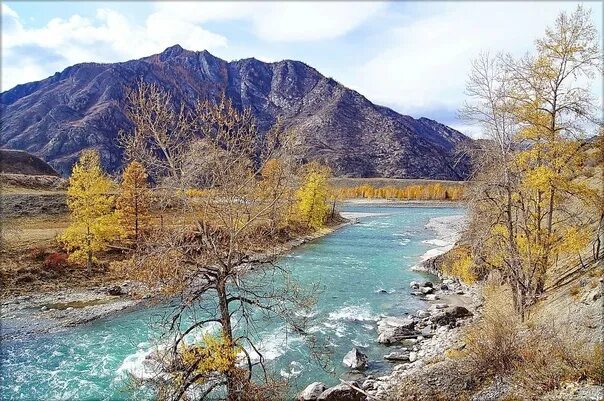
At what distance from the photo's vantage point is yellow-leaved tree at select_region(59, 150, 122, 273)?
103 ft

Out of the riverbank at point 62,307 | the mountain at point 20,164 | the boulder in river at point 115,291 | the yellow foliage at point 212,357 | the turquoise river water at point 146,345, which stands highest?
the mountain at point 20,164

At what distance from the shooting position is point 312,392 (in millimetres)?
15289

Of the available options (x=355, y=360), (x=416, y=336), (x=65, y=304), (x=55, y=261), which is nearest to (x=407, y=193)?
(x=55, y=261)

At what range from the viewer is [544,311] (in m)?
15.9

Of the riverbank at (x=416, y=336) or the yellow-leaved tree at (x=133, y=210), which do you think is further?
the yellow-leaved tree at (x=133, y=210)

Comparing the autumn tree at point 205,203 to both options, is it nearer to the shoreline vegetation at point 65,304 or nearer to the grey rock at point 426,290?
the shoreline vegetation at point 65,304

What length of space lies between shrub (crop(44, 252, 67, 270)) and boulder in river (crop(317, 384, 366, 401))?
25.4m

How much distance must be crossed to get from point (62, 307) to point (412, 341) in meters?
20.7

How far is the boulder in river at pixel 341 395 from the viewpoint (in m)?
15.0

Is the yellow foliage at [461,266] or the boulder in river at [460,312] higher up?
the yellow foliage at [461,266]

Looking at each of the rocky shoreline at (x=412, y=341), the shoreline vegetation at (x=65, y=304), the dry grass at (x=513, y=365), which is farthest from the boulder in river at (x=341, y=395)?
the shoreline vegetation at (x=65, y=304)

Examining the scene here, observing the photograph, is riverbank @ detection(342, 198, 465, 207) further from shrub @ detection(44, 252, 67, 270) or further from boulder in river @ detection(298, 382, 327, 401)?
boulder in river @ detection(298, 382, 327, 401)

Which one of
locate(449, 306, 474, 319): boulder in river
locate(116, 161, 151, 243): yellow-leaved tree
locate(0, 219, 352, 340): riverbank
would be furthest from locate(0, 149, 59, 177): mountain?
locate(449, 306, 474, 319): boulder in river

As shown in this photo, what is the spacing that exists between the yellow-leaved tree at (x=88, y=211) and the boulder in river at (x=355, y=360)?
20.5m
